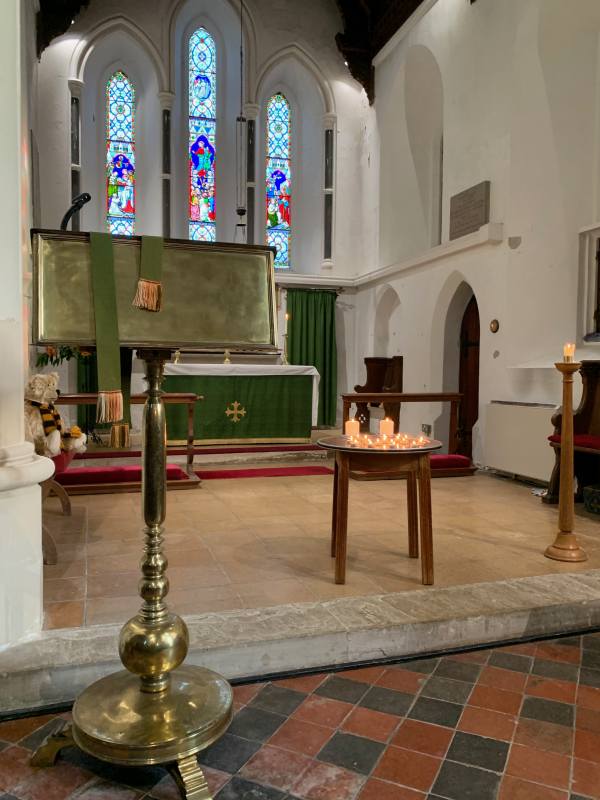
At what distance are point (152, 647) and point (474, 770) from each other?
904 mm

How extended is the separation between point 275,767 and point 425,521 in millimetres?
1370

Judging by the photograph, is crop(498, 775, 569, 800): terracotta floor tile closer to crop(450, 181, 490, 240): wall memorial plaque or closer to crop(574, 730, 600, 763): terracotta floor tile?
crop(574, 730, 600, 763): terracotta floor tile

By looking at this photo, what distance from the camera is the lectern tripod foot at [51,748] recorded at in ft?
5.54

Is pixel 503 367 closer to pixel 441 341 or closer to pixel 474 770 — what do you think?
pixel 441 341

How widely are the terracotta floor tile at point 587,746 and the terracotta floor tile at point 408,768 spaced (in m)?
0.40

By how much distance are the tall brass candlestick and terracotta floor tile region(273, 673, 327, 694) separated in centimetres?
163

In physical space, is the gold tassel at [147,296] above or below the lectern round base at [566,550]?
above

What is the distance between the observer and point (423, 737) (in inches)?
72.1

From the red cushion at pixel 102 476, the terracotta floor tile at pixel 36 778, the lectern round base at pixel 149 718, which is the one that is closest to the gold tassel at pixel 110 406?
the lectern round base at pixel 149 718

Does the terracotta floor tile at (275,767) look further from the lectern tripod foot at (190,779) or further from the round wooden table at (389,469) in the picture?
the round wooden table at (389,469)

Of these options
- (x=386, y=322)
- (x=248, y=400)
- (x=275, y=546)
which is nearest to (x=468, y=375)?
(x=386, y=322)

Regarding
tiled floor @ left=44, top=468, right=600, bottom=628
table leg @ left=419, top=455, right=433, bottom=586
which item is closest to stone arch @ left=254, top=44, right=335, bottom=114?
tiled floor @ left=44, top=468, right=600, bottom=628

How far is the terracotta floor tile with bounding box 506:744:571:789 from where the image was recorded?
1649mm

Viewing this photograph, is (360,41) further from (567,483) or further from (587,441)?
(567,483)
